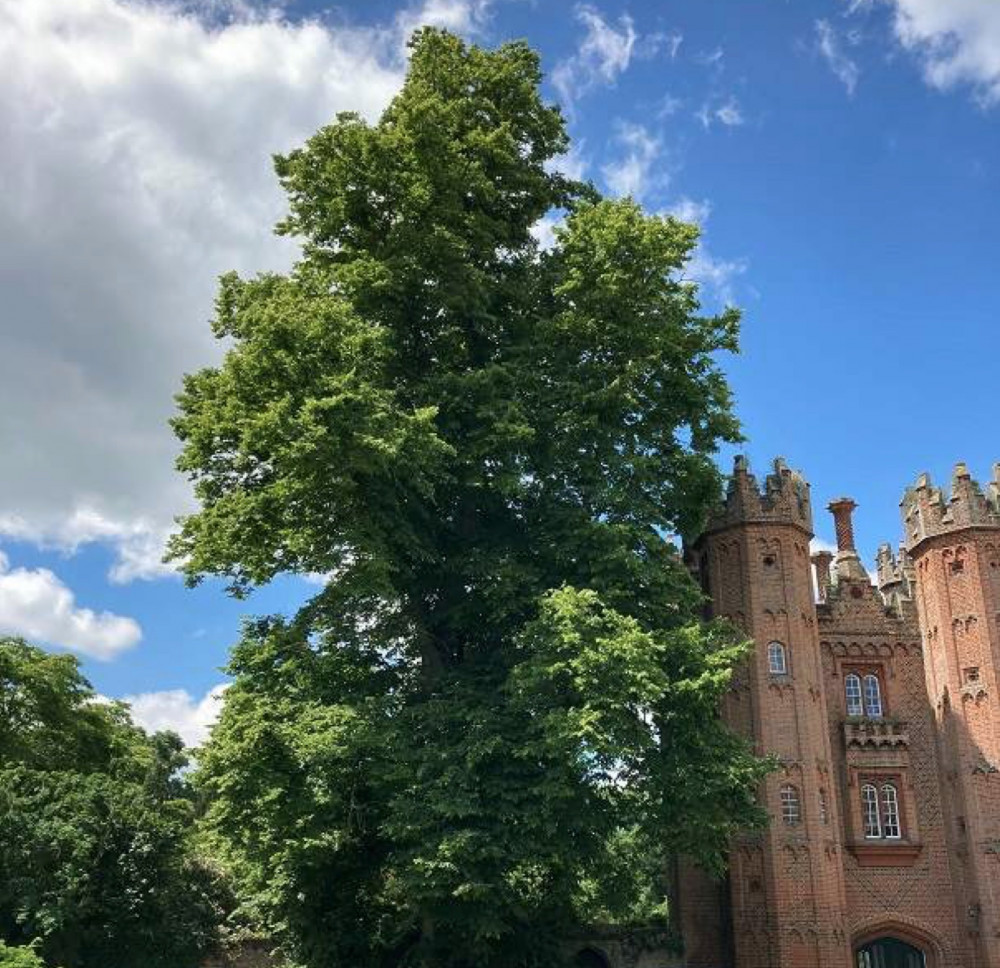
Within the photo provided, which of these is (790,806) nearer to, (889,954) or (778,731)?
(778,731)

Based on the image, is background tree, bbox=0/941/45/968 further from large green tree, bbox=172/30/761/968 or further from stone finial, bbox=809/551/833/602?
stone finial, bbox=809/551/833/602

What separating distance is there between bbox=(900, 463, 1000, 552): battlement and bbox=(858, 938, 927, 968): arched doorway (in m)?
10.6

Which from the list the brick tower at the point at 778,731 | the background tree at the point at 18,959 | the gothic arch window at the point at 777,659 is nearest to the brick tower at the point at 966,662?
the brick tower at the point at 778,731

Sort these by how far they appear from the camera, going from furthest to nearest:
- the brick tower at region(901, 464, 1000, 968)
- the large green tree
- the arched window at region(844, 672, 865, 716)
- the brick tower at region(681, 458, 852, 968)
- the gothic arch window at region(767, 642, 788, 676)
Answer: the arched window at region(844, 672, 865, 716) → the gothic arch window at region(767, 642, 788, 676) → the brick tower at region(901, 464, 1000, 968) → the brick tower at region(681, 458, 852, 968) → the large green tree

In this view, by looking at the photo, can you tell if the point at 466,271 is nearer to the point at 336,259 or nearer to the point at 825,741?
the point at 336,259

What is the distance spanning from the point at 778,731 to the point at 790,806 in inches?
73.4

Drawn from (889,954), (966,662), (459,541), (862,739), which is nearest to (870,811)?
(862,739)

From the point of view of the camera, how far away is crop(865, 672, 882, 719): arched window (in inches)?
1258

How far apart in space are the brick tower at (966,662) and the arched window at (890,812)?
4.38ft

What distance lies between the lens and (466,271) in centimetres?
2389

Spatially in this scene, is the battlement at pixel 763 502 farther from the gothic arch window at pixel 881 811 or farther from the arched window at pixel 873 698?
the gothic arch window at pixel 881 811

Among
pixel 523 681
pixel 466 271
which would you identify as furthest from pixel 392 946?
pixel 466 271

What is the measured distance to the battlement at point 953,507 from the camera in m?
31.4

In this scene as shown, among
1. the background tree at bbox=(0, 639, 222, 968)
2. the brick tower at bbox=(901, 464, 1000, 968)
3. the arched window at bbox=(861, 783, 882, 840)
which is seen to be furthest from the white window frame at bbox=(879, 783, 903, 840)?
the background tree at bbox=(0, 639, 222, 968)
